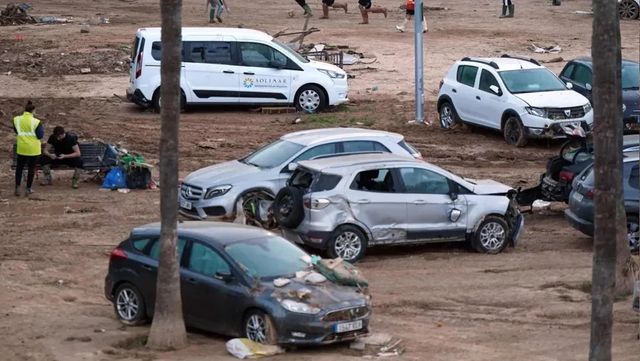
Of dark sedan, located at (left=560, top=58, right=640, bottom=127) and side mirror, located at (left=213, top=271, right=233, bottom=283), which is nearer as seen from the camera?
side mirror, located at (left=213, top=271, right=233, bottom=283)

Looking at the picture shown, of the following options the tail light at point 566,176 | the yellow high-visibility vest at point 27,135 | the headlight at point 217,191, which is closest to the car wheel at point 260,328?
the headlight at point 217,191

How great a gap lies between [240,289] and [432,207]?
5.72 m

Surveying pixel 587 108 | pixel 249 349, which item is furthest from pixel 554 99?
pixel 249 349

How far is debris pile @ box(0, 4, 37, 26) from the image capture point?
4852cm

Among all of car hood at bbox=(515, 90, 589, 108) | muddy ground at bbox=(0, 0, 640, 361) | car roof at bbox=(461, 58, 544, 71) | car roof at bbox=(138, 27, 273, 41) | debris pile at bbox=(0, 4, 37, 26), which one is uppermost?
car roof at bbox=(138, 27, 273, 41)

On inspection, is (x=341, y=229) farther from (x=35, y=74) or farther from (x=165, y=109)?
(x=35, y=74)

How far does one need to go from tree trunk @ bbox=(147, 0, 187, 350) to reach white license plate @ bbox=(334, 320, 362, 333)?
191 cm

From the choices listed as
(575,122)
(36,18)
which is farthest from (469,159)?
(36,18)

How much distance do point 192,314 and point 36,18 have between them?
34963mm

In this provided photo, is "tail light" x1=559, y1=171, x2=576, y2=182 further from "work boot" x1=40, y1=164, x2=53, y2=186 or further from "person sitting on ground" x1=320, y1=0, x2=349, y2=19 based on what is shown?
"person sitting on ground" x1=320, y1=0, x2=349, y2=19

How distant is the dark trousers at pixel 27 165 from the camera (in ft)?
79.9

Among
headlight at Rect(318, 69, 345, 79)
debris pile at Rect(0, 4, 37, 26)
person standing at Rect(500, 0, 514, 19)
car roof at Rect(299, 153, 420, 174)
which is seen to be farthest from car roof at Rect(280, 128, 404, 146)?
debris pile at Rect(0, 4, 37, 26)

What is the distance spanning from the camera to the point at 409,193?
20766 mm

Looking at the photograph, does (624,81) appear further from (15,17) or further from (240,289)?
(15,17)
